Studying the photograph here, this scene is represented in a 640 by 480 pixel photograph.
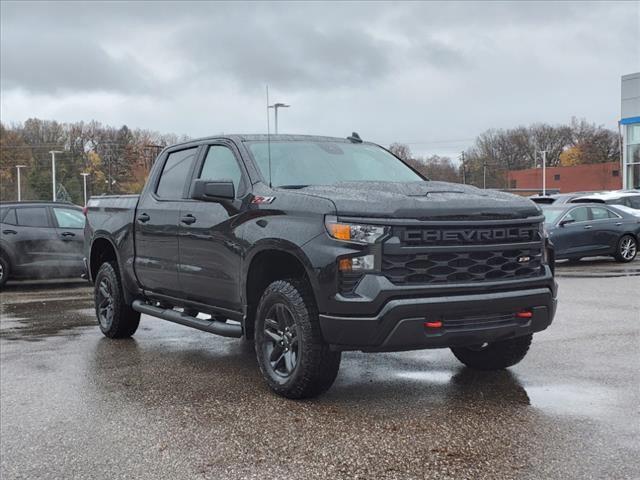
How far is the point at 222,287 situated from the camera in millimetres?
5867

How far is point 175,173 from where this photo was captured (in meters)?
6.96

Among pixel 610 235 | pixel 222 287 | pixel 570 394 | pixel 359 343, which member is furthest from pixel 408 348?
pixel 610 235

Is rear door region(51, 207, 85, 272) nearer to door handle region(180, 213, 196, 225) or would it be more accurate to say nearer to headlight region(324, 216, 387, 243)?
door handle region(180, 213, 196, 225)

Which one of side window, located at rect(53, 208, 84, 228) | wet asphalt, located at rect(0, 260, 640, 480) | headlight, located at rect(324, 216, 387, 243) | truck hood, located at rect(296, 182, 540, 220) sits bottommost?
wet asphalt, located at rect(0, 260, 640, 480)

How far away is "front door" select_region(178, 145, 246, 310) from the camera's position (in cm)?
571

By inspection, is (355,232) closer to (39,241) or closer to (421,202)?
(421,202)

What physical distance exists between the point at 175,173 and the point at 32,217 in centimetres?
800

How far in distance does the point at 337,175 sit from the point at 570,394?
2408mm

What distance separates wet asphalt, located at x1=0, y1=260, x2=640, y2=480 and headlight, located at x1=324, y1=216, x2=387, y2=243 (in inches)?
46.0

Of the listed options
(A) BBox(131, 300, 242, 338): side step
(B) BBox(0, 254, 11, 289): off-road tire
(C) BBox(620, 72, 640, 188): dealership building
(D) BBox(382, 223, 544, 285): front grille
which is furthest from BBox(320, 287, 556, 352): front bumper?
(C) BBox(620, 72, 640, 188): dealership building

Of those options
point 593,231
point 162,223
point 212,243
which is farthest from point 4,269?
point 593,231

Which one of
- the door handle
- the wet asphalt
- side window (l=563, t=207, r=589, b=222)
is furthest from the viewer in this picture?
side window (l=563, t=207, r=589, b=222)

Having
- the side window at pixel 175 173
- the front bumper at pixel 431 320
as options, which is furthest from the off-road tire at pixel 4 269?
the front bumper at pixel 431 320

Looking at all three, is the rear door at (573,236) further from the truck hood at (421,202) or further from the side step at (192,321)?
the truck hood at (421,202)
